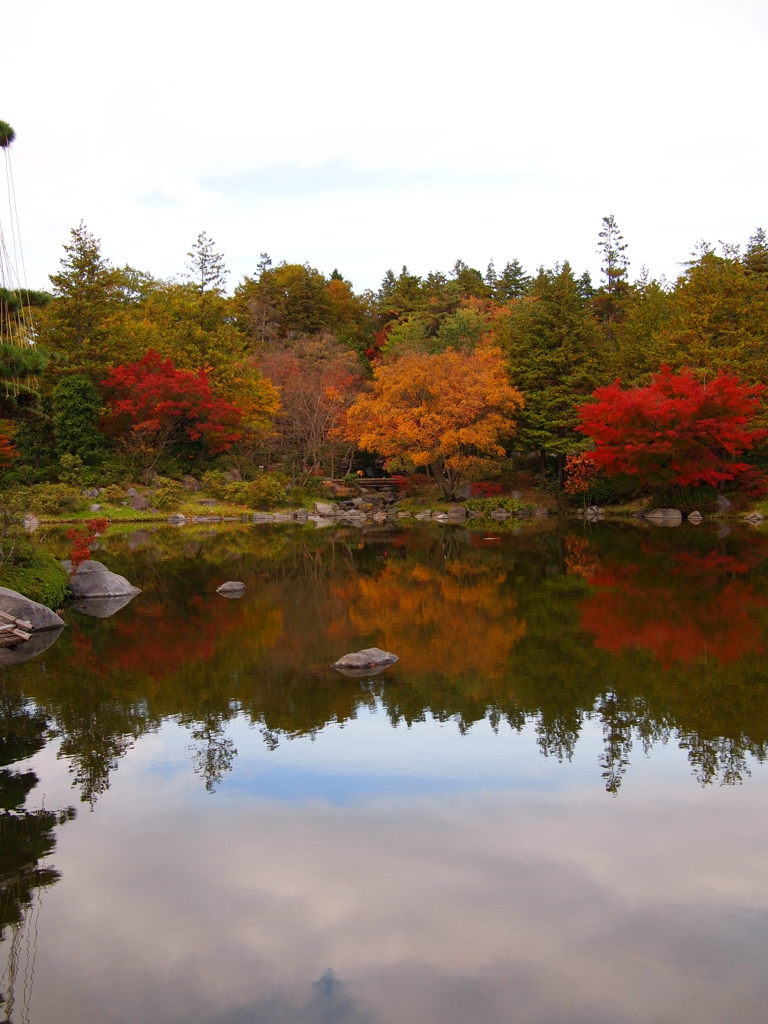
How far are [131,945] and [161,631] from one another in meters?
7.48

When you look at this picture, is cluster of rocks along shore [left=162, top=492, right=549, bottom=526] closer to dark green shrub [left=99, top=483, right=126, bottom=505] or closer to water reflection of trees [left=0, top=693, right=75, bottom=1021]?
dark green shrub [left=99, top=483, right=126, bottom=505]

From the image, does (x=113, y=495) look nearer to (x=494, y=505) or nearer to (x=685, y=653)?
(x=494, y=505)

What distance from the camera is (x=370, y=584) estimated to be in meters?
15.4

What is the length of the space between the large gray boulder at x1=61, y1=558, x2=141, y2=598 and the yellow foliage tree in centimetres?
1908

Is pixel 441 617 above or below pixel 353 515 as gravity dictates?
above

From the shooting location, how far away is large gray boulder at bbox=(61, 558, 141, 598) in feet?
47.7

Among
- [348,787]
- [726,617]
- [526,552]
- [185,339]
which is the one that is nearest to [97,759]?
[348,787]

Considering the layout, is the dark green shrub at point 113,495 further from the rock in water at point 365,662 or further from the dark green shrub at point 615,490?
the rock in water at point 365,662

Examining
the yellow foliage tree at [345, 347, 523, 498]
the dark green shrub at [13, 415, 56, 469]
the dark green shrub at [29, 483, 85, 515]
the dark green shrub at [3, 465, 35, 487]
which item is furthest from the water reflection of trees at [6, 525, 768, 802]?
the dark green shrub at [13, 415, 56, 469]

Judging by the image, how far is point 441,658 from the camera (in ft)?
31.4

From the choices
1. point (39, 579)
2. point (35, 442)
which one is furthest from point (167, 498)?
point (39, 579)

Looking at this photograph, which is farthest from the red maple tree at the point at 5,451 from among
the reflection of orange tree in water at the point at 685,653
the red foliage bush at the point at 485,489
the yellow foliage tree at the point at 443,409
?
the reflection of orange tree in water at the point at 685,653

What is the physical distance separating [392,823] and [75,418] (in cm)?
3039

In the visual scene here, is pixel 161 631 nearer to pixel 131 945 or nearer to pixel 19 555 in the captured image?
pixel 19 555
